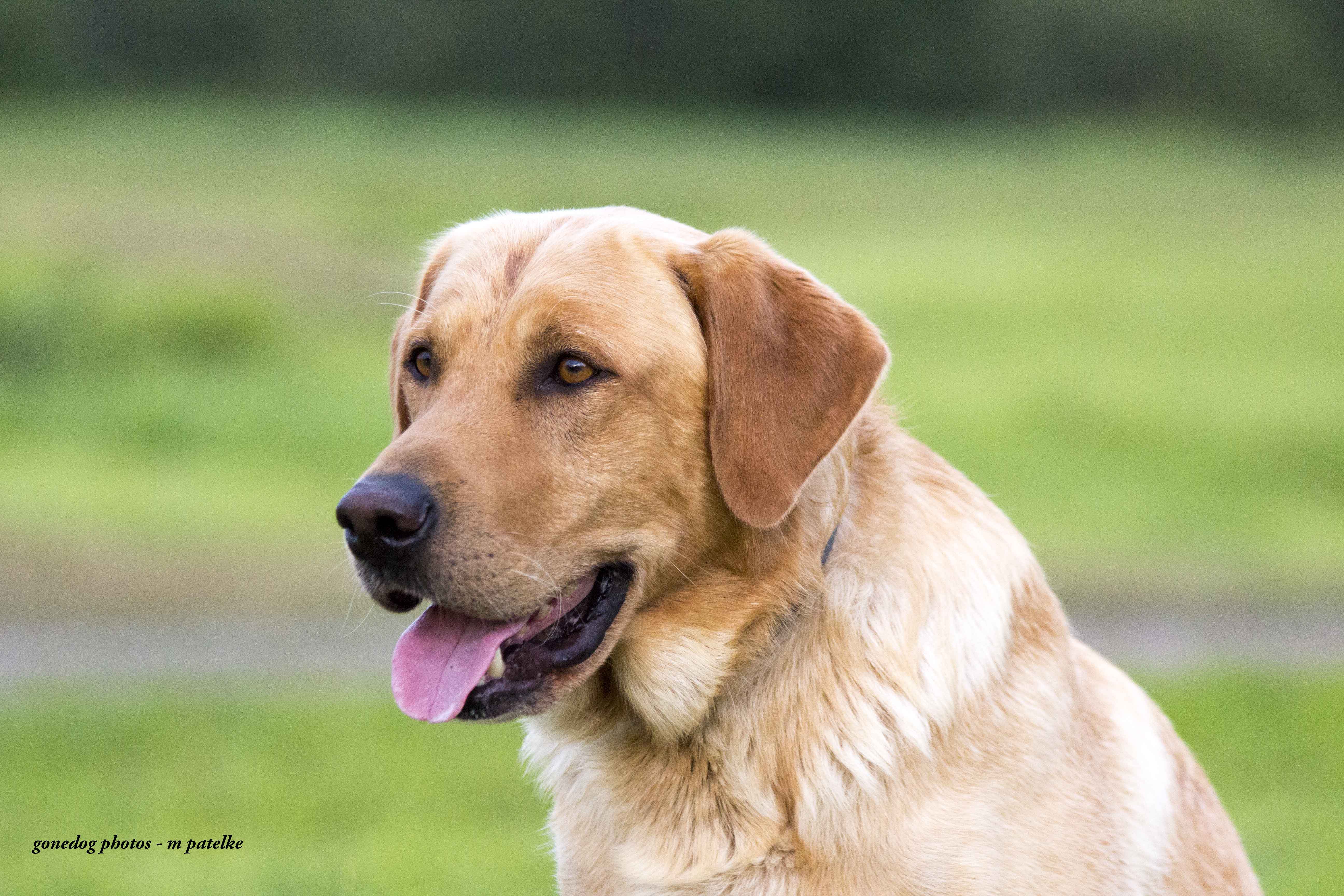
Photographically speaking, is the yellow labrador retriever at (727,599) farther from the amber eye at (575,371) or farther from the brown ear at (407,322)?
the brown ear at (407,322)

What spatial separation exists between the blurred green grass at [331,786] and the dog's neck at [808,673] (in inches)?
75.3

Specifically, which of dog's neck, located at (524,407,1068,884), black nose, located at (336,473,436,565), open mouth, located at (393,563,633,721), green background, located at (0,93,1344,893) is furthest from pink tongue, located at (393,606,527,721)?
green background, located at (0,93,1344,893)

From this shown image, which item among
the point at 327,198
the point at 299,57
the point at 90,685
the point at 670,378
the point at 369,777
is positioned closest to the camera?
the point at 670,378

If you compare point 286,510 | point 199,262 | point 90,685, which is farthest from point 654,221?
point 199,262

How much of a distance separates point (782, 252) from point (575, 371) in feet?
67.3

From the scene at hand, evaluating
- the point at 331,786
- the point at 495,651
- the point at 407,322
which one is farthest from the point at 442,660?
the point at 331,786

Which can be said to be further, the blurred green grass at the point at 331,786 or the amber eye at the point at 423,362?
the blurred green grass at the point at 331,786

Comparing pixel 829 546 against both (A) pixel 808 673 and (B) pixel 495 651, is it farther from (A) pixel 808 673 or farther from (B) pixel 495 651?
(B) pixel 495 651

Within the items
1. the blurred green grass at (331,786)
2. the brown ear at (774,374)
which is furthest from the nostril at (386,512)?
the blurred green grass at (331,786)

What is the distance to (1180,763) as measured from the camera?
3.70 m

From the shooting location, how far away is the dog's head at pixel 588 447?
10.4 feet

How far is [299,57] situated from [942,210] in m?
15.1

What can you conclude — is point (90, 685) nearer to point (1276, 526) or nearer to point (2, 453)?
point (2, 453)

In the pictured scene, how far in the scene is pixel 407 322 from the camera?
399 cm
